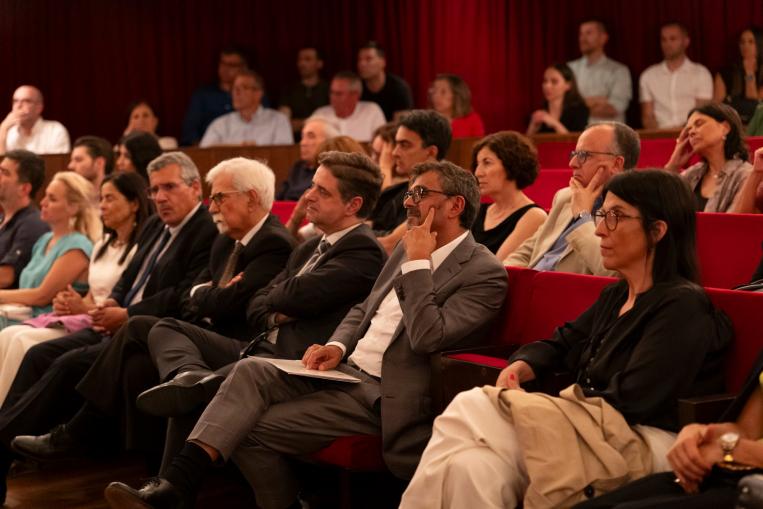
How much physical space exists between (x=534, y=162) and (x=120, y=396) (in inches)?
59.8

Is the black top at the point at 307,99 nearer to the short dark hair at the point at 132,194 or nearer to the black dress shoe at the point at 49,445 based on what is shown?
the short dark hair at the point at 132,194

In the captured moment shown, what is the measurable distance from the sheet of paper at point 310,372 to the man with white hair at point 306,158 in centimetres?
200

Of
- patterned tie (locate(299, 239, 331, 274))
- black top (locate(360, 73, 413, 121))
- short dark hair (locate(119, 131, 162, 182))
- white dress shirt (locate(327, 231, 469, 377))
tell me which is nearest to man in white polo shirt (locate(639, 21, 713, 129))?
black top (locate(360, 73, 413, 121))

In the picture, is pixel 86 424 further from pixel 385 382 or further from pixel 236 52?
pixel 236 52

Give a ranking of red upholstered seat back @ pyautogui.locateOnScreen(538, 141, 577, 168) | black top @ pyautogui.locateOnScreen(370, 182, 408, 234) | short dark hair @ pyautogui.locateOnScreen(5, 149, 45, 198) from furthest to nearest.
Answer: red upholstered seat back @ pyautogui.locateOnScreen(538, 141, 577, 168) → short dark hair @ pyautogui.locateOnScreen(5, 149, 45, 198) → black top @ pyautogui.locateOnScreen(370, 182, 408, 234)

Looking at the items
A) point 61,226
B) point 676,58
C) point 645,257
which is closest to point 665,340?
point 645,257

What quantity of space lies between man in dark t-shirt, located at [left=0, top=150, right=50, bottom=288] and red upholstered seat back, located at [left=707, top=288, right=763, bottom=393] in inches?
123

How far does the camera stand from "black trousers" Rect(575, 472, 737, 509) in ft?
7.02

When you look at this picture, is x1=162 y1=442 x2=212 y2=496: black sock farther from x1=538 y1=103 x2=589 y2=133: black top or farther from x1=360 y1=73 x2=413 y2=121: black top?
x1=360 y1=73 x2=413 y2=121: black top

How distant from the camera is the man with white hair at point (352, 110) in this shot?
281 inches

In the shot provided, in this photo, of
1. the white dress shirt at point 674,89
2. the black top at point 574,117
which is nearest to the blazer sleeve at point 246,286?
the black top at point 574,117

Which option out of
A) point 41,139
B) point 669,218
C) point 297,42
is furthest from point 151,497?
point 297,42

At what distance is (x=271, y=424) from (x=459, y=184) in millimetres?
792

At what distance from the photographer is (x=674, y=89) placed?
7.24m
